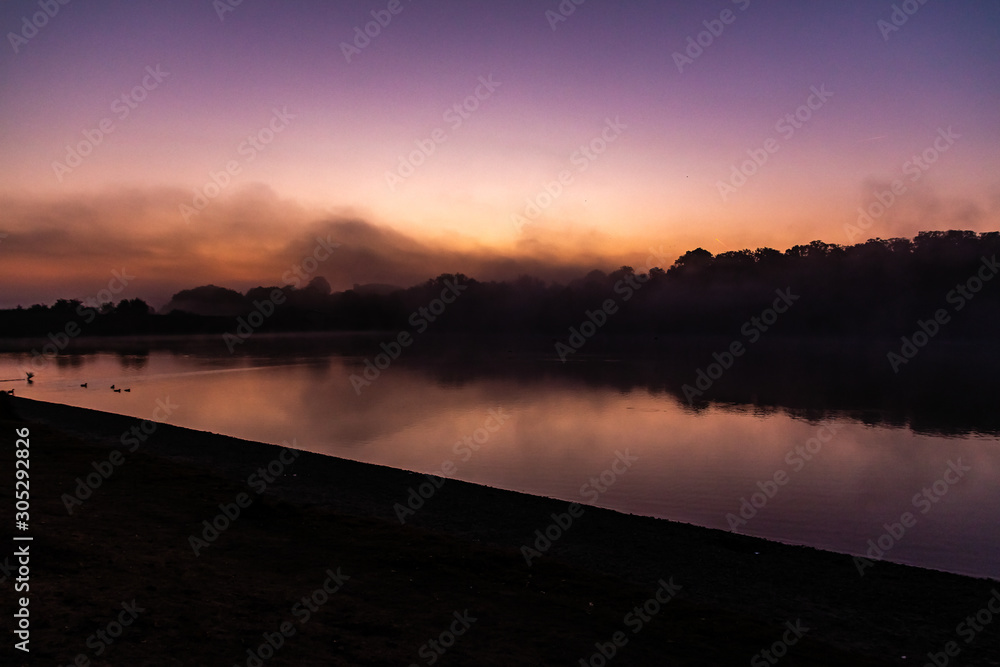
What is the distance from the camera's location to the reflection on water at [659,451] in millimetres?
18141

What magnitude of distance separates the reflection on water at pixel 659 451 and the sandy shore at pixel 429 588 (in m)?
3.62

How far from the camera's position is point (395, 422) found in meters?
38.5

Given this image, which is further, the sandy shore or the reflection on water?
the reflection on water

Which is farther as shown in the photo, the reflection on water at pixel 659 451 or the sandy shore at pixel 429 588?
the reflection on water at pixel 659 451

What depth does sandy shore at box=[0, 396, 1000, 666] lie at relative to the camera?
748 cm

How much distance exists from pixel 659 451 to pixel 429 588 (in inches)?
828

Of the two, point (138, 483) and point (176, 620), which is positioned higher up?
point (176, 620)

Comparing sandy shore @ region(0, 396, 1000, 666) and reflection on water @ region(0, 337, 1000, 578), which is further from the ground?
sandy shore @ region(0, 396, 1000, 666)

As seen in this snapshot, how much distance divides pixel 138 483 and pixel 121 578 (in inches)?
299

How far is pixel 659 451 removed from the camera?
28.9m

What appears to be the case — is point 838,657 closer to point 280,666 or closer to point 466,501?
point 280,666

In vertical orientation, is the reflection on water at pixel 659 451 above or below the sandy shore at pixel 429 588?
below

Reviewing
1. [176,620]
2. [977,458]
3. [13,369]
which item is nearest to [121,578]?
[176,620]

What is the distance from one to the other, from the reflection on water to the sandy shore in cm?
362
